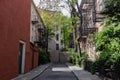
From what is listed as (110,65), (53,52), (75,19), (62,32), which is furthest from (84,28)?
(62,32)

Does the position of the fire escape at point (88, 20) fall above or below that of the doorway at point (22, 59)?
above

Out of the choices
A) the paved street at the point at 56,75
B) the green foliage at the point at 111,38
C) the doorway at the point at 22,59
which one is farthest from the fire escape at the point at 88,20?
the green foliage at the point at 111,38

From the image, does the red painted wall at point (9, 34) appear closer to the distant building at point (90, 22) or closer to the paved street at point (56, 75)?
the paved street at point (56, 75)

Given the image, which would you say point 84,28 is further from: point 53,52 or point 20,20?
point 53,52

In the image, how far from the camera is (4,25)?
15.5 metres

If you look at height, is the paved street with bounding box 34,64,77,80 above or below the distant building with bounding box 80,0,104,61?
below

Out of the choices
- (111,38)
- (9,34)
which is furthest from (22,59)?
(111,38)

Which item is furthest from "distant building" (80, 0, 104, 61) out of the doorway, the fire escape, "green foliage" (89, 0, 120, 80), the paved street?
"green foliage" (89, 0, 120, 80)

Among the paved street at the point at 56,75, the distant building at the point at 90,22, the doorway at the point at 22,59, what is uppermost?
the distant building at the point at 90,22

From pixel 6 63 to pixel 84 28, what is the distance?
1970cm

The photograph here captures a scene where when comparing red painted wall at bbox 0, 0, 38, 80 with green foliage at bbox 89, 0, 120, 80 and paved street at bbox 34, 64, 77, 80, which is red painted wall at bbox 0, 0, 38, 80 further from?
green foliage at bbox 89, 0, 120, 80

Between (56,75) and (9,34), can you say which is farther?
(56,75)

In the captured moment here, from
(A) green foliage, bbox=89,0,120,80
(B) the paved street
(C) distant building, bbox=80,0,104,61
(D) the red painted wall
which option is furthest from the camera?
(C) distant building, bbox=80,0,104,61

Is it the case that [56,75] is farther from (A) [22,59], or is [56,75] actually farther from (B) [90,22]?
(B) [90,22]
